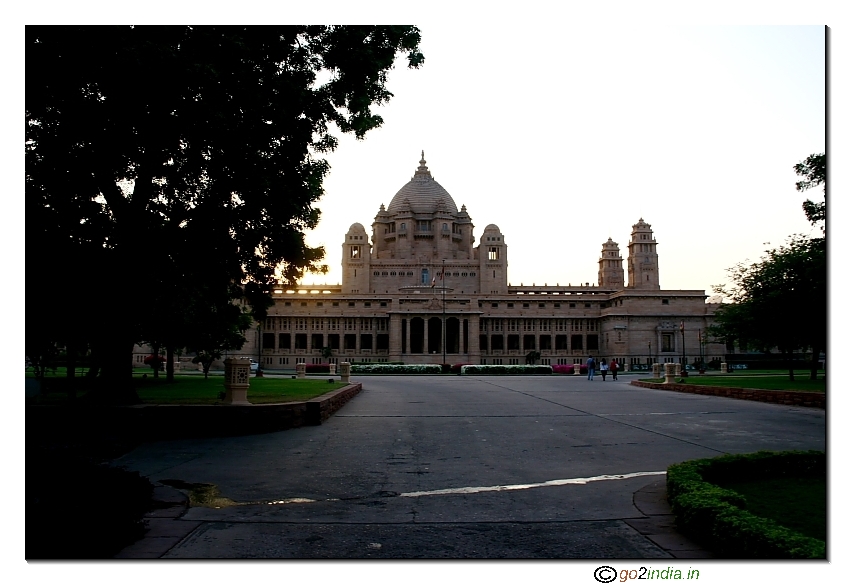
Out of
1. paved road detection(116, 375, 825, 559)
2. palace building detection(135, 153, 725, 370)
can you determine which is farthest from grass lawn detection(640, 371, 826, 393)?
palace building detection(135, 153, 725, 370)

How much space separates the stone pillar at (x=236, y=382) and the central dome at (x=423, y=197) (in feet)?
290

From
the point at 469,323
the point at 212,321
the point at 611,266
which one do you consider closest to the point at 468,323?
the point at 469,323

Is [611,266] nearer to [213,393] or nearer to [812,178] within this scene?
[213,393]

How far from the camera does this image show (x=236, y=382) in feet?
49.9

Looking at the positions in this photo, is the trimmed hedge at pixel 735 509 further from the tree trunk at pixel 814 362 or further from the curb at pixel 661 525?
the tree trunk at pixel 814 362

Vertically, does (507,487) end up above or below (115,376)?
below

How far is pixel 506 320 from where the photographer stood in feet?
280

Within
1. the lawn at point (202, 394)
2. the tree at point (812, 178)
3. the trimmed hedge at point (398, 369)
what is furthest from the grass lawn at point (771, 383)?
the trimmed hedge at point (398, 369)

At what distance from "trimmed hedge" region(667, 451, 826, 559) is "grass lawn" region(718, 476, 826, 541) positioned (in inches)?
9.5

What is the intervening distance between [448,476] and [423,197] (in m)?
97.6

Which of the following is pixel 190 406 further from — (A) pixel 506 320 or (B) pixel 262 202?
(A) pixel 506 320

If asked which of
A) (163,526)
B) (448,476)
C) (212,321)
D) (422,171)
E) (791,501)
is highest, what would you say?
(422,171)

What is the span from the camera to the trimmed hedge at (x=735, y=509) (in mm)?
4793
